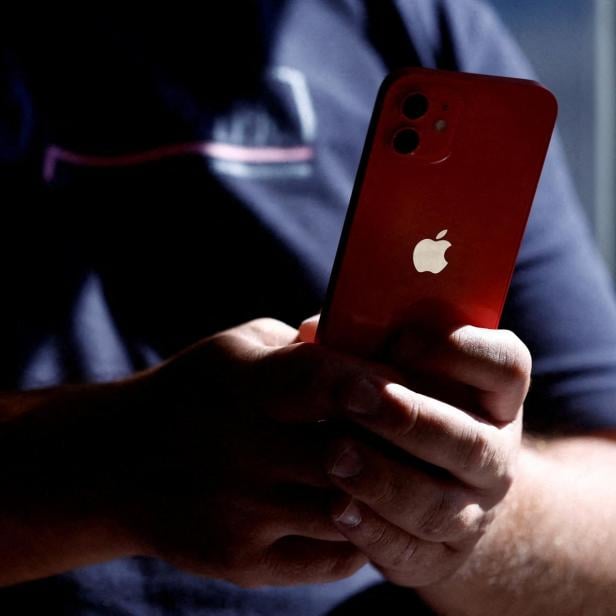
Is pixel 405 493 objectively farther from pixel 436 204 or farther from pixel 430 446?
pixel 436 204

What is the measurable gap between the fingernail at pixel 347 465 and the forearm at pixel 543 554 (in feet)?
0.58

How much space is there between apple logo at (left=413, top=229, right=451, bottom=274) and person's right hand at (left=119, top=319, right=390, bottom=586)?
0.28ft

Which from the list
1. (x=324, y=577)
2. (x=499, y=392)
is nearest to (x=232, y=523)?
(x=324, y=577)

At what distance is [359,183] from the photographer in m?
0.49

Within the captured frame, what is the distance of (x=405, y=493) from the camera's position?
0.50 meters

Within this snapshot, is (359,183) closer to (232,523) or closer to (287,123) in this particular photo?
(232,523)

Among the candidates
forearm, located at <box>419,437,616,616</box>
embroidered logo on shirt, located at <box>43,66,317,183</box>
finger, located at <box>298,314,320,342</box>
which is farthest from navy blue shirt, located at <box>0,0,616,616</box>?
finger, located at <box>298,314,320,342</box>

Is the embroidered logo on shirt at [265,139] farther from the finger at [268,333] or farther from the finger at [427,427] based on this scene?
the finger at [427,427]

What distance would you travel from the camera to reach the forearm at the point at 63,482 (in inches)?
21.8

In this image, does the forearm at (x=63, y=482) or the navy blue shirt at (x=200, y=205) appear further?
the navy blue shirt at (x=200, y=205)

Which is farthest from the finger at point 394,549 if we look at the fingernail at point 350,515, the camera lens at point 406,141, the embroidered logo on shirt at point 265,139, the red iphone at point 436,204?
the embroidered logo on shirt at point 265,139

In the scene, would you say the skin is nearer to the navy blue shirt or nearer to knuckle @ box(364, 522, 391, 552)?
knuckle @ box(364, 522, 391, 552)

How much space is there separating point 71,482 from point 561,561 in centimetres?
39

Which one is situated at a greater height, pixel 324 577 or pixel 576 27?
pixel 576 27
